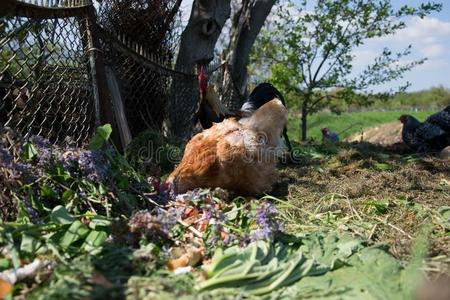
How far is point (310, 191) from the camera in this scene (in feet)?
13.1

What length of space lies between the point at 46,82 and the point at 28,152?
1.21m

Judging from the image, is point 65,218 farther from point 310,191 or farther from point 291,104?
point 291,104

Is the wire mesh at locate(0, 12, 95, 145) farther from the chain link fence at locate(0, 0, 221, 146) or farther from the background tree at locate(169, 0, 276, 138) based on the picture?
the background tree at locate(169, 0, 276, 138)

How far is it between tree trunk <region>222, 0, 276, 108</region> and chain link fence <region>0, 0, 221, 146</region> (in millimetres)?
2686

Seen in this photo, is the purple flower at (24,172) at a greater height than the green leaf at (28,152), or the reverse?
the green leaf at (28,152)

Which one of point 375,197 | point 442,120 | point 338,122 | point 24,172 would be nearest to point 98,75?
point 24,172

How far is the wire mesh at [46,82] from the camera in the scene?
3406mm

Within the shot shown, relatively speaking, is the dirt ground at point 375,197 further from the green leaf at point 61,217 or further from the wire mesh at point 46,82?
the wire mesh at point 46,82

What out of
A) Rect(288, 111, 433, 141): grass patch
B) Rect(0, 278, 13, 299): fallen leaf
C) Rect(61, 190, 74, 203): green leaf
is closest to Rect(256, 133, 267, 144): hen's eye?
Rect(61, 190, 74, 203): green leaf

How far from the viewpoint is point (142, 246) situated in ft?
7.23

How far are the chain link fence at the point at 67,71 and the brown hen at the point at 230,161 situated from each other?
91 cm

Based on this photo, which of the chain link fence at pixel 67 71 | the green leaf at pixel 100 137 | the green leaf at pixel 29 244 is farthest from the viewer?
the chain link fence at pixel 67 71

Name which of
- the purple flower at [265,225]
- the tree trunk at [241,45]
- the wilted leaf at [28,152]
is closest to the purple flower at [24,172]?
the wilted leaf at [28,152]

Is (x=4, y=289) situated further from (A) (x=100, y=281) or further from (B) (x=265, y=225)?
(B) (x=265, y=225)
